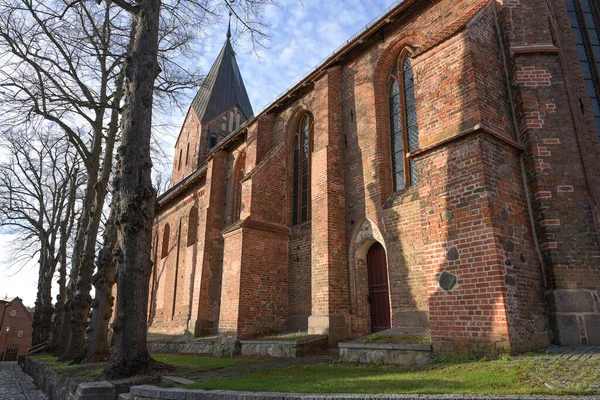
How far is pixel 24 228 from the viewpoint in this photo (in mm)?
20906

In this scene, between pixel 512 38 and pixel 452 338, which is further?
pixel 512 38

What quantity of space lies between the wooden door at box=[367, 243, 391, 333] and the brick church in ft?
0.13

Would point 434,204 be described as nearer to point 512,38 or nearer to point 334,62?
point 512,38

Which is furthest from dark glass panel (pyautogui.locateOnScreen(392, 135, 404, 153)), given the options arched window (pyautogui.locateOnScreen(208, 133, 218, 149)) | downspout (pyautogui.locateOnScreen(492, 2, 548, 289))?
arched window (pyautogui.locateOnScreen(208, 133, 218, 149))

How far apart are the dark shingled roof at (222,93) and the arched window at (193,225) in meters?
11.0

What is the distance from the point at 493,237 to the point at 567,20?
22.1 ft

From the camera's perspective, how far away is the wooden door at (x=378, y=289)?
9.43 metres

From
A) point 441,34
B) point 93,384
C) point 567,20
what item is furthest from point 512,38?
point 93,384

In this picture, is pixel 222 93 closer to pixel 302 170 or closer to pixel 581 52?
pixel 302 170

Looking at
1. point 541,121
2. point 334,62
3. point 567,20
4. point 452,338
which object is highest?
point 334,62

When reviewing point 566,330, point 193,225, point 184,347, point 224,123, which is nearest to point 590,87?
point 566,330

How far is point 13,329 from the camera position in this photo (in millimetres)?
47875

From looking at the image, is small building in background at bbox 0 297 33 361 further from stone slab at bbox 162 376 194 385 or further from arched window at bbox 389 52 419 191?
arched window at bbox 389 52 419 191

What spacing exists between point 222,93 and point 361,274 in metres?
24.1
